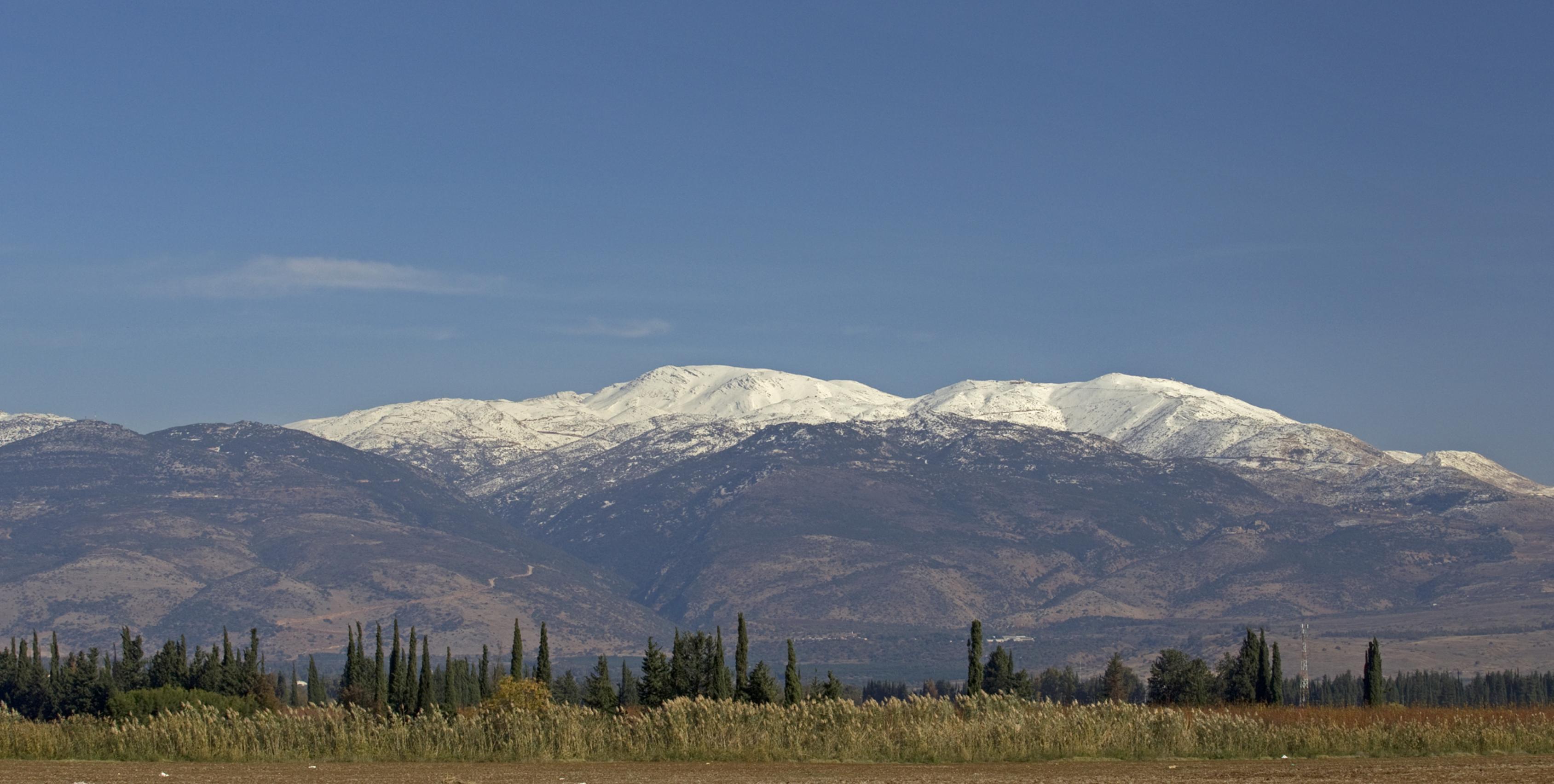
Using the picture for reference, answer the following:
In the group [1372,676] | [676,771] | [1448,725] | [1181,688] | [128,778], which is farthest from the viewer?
[1181,688]

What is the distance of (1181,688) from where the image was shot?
557 ft

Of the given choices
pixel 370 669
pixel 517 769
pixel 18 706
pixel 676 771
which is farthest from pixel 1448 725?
pixel 18 706

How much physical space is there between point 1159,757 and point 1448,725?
1311 cm

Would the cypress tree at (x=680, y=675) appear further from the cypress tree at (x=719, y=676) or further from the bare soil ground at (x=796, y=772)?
the bare soil ground at (x=796, y=772)

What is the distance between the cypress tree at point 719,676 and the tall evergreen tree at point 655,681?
14.5ft

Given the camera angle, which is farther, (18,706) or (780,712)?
(18,706)

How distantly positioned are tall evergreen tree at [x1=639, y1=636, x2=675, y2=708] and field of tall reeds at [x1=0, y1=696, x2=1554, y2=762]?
6935 centimetres

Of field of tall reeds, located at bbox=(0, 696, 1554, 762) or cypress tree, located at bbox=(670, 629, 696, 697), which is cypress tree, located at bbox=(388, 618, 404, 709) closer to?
cypress tree, located at bbox=(670, 629, 696, 697)

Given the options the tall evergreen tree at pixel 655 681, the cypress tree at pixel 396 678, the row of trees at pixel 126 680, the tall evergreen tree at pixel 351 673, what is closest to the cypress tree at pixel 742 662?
the tall evergreen tree at pixel 655 681

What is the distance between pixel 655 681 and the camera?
457 ft

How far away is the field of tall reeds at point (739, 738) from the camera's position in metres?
60.5

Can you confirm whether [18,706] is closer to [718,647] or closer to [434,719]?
[718,647]

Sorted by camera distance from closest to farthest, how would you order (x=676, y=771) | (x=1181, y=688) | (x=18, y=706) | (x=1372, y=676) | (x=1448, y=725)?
(x=676, y=771) < (x=1448, y=725) < (x=1372, y=676) < (x=1181, y=688) < (x=18, y=706)

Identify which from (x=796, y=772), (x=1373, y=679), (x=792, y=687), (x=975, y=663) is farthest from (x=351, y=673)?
(x=796, y=772)
